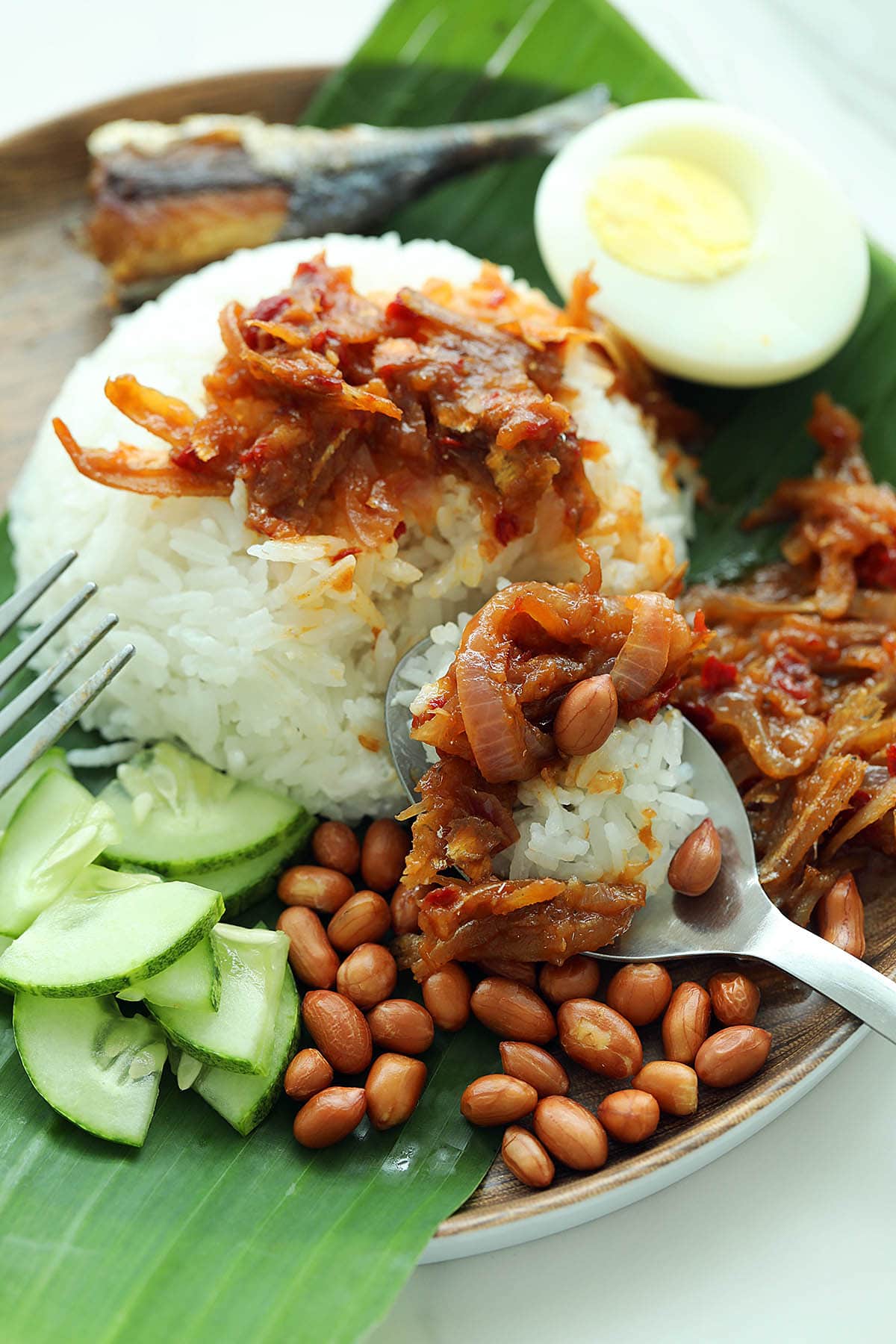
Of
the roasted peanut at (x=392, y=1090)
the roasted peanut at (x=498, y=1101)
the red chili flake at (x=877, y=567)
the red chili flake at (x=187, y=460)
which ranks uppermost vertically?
the red chili flake at (x=877, y=567)

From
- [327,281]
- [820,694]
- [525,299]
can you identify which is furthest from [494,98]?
[820,694]

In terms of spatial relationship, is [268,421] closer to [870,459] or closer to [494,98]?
[870,459]

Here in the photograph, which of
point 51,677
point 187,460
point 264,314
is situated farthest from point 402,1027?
point 264,314

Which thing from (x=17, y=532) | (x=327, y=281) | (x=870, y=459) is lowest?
(x=17, y=532)

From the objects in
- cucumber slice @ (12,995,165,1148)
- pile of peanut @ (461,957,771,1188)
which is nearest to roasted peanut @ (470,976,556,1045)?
pile of peanut @ (461,957,771,1188)

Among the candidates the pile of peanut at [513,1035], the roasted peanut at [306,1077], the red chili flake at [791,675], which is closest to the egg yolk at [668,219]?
the red chili flake at [791,675]

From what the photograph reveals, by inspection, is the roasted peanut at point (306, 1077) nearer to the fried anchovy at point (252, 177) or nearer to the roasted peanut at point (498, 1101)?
the roasted peanut at point (498, 1101)
